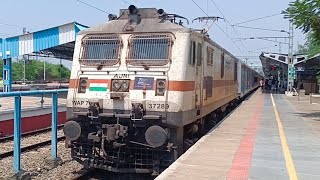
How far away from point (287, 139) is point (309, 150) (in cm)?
156

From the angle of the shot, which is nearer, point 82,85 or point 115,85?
point 115,85

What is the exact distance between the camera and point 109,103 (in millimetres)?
8445

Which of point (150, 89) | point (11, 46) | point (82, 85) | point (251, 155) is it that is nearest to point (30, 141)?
point (82, 85)

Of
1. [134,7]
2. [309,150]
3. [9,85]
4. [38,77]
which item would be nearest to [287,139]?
[309,150]

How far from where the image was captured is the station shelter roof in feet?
90.3

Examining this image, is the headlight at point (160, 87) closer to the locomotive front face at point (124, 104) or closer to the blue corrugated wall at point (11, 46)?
the locomotive front face at point (124, 104)

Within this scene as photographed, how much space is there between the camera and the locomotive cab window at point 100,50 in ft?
29.0

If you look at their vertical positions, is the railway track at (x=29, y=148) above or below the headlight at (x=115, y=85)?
below

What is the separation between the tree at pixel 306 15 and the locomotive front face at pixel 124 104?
29.3 ft

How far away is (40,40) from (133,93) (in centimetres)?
2282

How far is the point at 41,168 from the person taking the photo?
9422mm

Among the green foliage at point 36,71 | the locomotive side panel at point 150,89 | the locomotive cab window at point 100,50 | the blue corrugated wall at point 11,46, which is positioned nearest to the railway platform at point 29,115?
the locomotive cab window at point 100,50

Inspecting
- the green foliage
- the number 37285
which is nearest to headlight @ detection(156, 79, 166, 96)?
the number 37285

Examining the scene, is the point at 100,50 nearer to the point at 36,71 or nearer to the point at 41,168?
the point at 41,168
